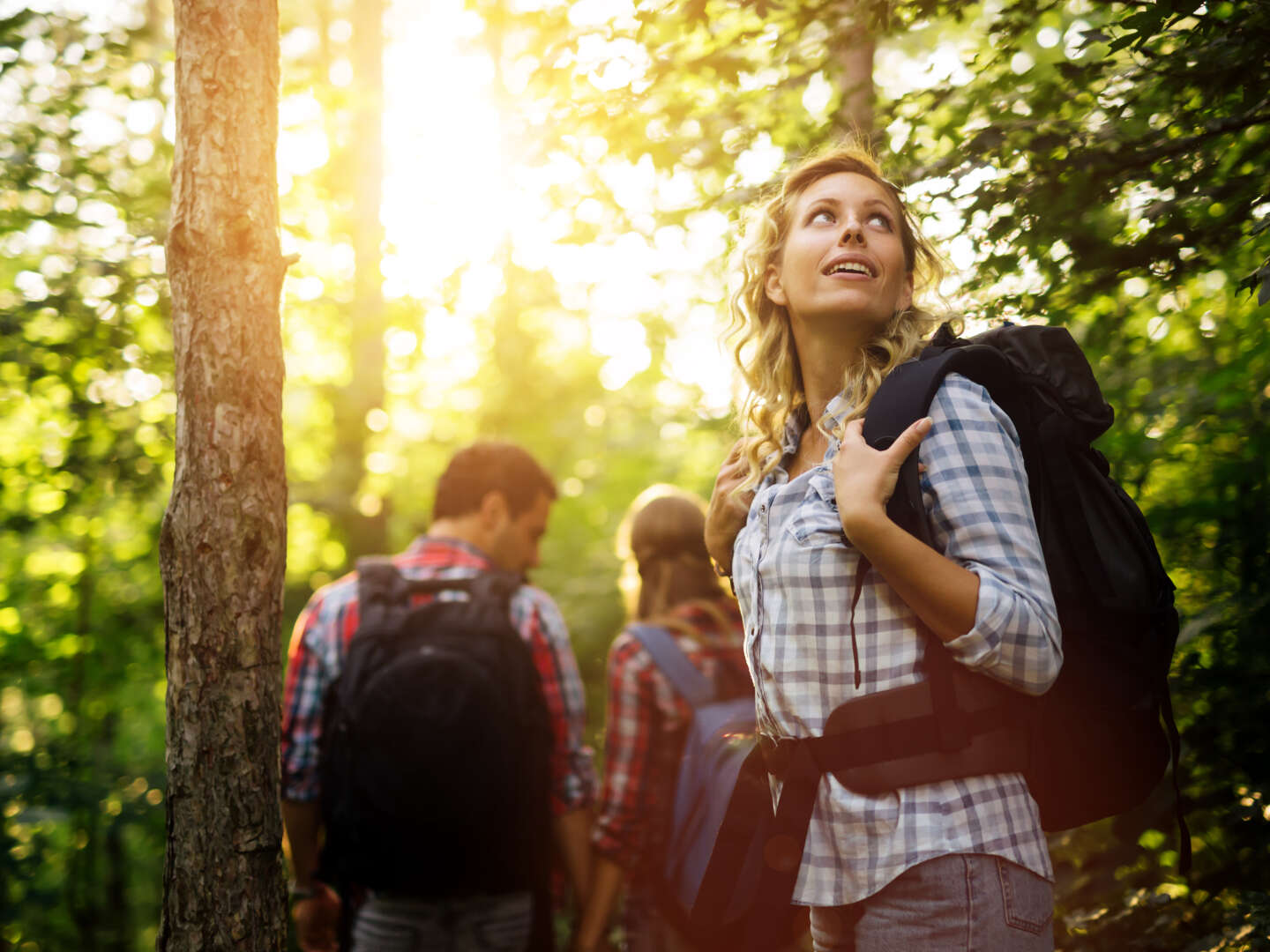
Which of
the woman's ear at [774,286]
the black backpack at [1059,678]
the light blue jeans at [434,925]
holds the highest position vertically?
the woman's ear at [774,286]

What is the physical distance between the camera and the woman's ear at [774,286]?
88.7 inches

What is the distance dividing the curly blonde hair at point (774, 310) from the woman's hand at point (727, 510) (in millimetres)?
49

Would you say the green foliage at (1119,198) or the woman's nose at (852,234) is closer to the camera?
Answer: the woman's nose at (852,234)

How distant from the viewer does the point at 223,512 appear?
6.41ft

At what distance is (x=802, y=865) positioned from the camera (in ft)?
5.48

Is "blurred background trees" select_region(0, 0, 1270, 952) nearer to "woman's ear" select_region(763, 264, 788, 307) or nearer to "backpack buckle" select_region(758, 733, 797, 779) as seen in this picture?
"woman's ear" select_region(763, 264, 788, 307)

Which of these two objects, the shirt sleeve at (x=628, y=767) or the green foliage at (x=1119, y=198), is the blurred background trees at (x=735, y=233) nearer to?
the green foliage at (x=1119, y=198)

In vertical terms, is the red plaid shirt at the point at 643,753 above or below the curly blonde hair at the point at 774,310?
below

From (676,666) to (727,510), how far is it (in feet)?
3.37

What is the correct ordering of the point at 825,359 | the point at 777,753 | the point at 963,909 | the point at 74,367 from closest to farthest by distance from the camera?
the point at 963,909, the point at 777,753, the point at 825,359, the point at 74,367

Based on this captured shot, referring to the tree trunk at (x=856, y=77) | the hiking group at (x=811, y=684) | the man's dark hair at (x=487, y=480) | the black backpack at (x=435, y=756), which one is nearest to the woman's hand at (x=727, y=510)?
the hiking group at (x=811, y=684)

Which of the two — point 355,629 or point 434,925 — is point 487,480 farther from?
point 434,925

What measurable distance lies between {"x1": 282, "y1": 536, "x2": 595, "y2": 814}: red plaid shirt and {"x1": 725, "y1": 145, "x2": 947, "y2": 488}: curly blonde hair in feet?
3.80

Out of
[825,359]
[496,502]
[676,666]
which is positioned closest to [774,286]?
[825,359]
